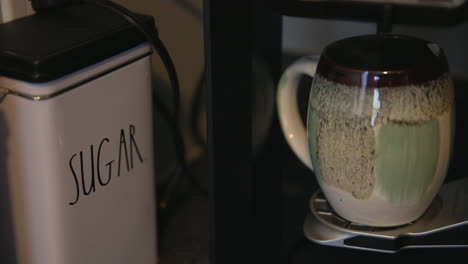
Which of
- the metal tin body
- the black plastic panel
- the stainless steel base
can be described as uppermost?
the black plastic panel

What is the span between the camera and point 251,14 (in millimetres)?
521

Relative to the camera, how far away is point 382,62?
21.3 inches

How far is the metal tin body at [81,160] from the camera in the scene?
0.52 m

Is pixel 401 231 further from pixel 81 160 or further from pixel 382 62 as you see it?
pixel 81 160

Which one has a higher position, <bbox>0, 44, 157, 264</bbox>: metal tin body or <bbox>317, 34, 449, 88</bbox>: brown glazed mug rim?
<bbox>317, 34, 449, 88</bbox>: brown glazed mug rim

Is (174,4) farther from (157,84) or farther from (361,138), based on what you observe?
(361,138)

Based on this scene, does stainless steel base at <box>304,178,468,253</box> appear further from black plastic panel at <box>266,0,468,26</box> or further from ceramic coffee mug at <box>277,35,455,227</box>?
black plastic panel at <box>266,0,468,26</box>

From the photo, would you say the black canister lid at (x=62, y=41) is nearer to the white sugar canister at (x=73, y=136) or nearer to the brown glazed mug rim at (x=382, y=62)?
the white sugar canister at (x=73, y=136)

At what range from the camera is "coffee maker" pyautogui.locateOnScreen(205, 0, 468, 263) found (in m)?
0.52

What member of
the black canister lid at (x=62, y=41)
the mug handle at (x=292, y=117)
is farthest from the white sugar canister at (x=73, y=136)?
the mug handle at (x=292, y=117)

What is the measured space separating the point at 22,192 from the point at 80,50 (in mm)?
121

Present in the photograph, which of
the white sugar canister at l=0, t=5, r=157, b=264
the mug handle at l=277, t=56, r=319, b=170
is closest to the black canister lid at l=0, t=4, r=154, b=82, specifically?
the white sugar canister at l=0, t=5, r=157, b=264

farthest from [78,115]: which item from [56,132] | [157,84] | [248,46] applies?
[157,84]

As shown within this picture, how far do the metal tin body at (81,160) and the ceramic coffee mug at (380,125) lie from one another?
15cm
